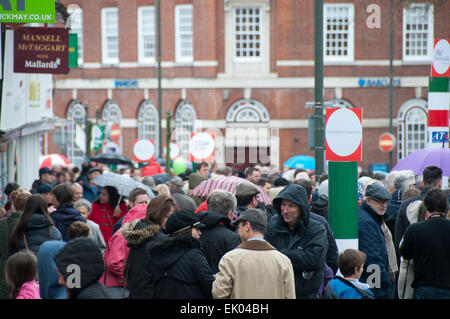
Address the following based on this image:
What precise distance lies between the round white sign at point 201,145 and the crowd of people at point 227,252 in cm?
979

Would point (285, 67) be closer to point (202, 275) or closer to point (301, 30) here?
point (301, 30)

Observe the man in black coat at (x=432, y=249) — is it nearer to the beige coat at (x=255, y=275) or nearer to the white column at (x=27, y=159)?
the beige coat at (x=255, y=275)

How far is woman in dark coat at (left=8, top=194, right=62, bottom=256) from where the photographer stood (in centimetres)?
789

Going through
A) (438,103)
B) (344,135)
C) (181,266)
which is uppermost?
(438,103)

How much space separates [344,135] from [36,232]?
3379 mm

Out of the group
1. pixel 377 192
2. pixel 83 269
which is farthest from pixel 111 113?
pixel 83 269

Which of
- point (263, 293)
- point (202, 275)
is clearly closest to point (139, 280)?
point (202, 275)

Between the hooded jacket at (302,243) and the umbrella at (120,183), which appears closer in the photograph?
the hooded jacket at (302,243)

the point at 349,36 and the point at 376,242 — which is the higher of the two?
the point at 349,36

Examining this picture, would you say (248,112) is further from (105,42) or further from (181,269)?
(181,269)

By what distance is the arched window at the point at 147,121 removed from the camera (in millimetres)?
40594

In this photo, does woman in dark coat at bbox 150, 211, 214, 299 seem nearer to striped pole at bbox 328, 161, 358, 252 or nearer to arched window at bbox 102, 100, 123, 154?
Answer: striped pole at bbox 328, 161, 358, 252

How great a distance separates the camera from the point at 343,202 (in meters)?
7.55

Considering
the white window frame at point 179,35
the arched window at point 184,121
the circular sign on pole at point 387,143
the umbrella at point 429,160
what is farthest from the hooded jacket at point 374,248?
the white window frame at point 179,35
